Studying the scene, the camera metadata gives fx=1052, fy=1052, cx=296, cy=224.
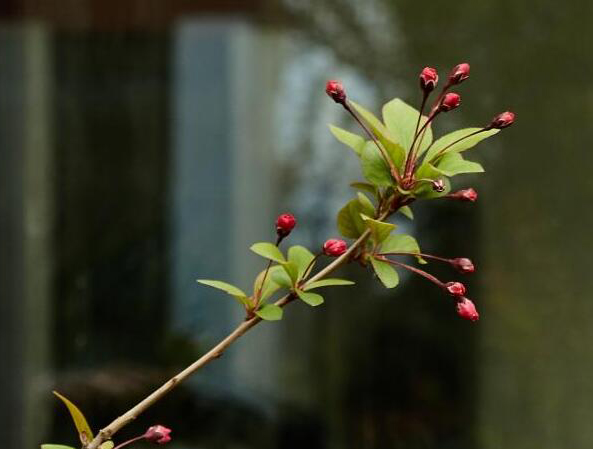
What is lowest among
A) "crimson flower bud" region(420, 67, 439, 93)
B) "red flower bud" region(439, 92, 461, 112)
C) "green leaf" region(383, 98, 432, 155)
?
"green leaf" region(383, 98, 432, 155)

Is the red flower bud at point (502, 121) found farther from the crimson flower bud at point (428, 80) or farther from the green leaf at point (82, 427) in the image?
the green leaf at point (82, 427)

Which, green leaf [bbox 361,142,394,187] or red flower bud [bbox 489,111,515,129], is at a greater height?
red flower bud [bbox 489,111,515,129]

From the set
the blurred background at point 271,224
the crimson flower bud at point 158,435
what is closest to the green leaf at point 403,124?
the crimson flower bud at point 158,435

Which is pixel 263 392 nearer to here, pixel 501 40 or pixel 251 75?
pixel 251 75

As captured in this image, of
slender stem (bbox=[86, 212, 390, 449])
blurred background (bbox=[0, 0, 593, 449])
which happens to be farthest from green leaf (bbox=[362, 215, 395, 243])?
blurred background (bbox=[0, 0, 593, 449])

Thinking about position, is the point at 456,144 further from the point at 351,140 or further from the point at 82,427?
the point at 82,427

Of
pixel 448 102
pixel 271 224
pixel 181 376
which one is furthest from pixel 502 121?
pixel 271 224

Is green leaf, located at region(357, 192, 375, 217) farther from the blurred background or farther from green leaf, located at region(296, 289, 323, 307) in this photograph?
the blurred background

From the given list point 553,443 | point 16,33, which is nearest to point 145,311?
point 16,33
